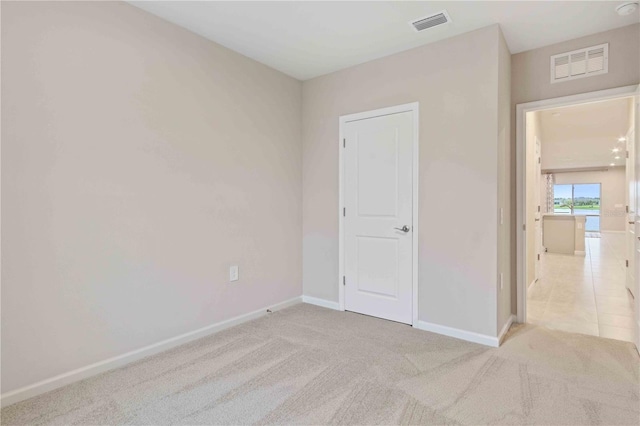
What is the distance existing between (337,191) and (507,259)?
178 cm

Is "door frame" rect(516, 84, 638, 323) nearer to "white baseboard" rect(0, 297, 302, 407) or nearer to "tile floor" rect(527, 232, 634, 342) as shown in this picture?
"tile floor" rect(527, 232, 634, 342)

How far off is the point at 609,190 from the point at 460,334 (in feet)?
45.9

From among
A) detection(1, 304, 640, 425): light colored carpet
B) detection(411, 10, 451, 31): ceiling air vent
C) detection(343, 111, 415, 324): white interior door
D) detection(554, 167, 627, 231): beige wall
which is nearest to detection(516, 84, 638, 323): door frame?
detection(1, 304, 640, 425): light colored carpet

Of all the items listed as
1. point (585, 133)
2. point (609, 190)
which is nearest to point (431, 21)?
point (585, 133)

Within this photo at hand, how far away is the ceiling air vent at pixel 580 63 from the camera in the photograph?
2.83 meters

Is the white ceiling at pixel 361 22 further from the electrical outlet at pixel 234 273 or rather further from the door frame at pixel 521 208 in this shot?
the electrical outlet at pixel 234 273

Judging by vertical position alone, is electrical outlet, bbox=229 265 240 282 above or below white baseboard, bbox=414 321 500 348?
above

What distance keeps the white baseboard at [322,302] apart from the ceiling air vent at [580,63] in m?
3.03

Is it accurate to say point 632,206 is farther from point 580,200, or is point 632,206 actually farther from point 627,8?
point 580,200

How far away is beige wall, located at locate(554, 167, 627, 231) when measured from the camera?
40.9 feet

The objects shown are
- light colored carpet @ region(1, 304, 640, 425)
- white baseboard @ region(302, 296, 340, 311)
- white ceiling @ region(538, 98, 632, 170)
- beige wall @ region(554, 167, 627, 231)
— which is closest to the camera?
light colored carpet @ region(1, 304, 640, 425)

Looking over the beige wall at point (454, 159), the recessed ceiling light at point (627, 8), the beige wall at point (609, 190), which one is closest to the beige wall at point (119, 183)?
the beige wall at point (454, 159)

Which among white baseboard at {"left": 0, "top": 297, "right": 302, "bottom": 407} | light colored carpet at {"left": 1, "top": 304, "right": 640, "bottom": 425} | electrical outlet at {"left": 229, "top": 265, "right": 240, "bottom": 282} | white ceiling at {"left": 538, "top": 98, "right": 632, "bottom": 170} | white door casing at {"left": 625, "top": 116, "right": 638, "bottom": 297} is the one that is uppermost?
white ceiling at {"left": 538, "top": 98, "right": 632, "bottom": 170}

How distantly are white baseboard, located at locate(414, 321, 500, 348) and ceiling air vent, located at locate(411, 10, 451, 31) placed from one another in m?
2.54
